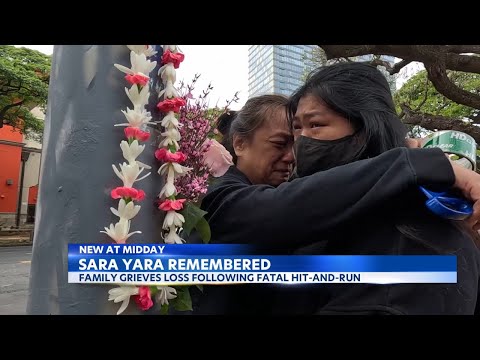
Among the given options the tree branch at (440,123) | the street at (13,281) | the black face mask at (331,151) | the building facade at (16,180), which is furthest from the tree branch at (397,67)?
the building facade at (16,180)

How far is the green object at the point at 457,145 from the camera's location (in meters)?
1.33

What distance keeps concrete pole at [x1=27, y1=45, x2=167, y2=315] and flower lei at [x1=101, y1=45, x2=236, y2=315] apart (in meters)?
0.03

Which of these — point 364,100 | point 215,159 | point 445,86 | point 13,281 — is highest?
point 445,86

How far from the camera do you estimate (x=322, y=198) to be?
1187 mm

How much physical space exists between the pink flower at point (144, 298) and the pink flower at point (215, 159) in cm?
50

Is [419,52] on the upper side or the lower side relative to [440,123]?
upper

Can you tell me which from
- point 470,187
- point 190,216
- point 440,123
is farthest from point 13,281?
point 470,187

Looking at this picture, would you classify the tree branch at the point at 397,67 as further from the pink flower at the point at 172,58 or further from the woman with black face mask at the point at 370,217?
the pink flower at the point at 172,58

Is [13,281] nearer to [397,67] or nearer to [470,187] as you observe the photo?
[397,67]

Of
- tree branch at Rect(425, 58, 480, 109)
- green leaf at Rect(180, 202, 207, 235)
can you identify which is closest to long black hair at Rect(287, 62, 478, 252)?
green leaf at Rect(180, 202, 207, 235)

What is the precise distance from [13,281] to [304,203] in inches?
354

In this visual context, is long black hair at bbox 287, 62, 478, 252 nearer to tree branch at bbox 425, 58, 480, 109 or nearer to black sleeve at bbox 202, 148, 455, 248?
black sleeve at bbox 202, 148, 455, 248

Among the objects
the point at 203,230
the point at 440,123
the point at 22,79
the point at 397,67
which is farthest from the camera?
the point at 22,79

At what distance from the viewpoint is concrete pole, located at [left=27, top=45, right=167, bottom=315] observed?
114 centimetres
